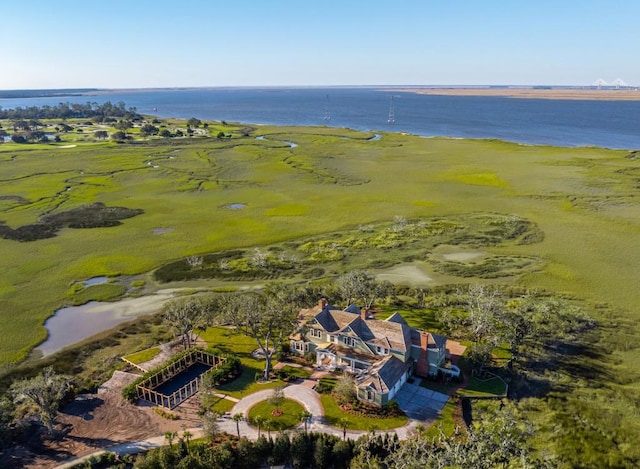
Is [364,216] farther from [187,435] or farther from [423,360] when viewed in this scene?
[187,435]

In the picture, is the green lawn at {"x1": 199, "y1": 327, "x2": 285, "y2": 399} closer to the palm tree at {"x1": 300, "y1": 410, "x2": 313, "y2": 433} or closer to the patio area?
the palm tree at {"x1": 300, "y1": 410, "x2": 313, "y2": 433}

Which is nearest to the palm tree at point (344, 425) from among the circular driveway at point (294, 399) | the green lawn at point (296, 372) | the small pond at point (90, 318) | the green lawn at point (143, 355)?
the circular driveway at point (294, 399)

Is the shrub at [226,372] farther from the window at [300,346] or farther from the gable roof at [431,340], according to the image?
the gable roof at [431,340]

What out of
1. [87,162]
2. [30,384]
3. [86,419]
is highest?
[87,162]

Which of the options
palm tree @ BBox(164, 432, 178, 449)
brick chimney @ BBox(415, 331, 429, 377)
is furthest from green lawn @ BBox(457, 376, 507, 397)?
palm tree @ BBox(164, 432, 178, 449)

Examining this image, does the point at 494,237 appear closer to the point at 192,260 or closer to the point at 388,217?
the point at 388,217

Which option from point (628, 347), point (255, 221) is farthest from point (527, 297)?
point (255, 221)

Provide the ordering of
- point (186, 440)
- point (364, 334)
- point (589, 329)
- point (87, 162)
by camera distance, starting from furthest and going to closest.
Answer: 1. point (87, 162)
2. point (589, 329)
3. point (364, 334)
4. point (186, 440)
